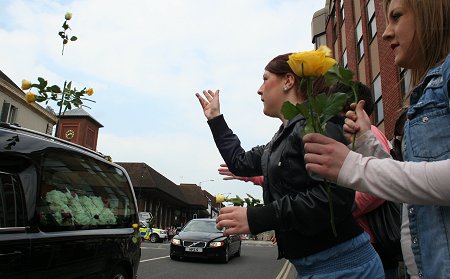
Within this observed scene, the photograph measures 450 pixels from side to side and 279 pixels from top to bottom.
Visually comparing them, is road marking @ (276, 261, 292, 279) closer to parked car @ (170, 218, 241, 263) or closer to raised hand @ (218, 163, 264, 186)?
parked car @ (170, 218, 241, 263)

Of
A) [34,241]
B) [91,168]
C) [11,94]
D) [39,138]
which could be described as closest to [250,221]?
[34,241]

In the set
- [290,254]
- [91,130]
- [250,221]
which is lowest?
[290,254]

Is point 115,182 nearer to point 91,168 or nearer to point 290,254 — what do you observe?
point 91,168

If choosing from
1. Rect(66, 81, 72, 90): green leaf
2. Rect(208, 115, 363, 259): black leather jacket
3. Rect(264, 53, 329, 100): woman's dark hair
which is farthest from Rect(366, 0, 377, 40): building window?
Rect(208, 115, 363, 259): black leather jacket

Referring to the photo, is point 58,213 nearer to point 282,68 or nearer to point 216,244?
point 282,68

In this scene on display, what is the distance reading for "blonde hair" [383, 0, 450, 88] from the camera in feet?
4.11

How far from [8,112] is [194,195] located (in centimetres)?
4168

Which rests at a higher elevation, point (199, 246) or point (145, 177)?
point (145, 177)

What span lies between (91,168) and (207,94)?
2.38m

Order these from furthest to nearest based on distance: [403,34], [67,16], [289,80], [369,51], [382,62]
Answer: [369,51] < [382,62] < [67,16] < [289,80] < [403,34]

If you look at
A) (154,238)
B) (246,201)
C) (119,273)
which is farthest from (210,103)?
(154,238)

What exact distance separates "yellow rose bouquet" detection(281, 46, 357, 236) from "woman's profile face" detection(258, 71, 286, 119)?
2.86 feet

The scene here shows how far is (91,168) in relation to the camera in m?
4.32

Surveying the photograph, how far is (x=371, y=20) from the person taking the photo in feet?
60.7
